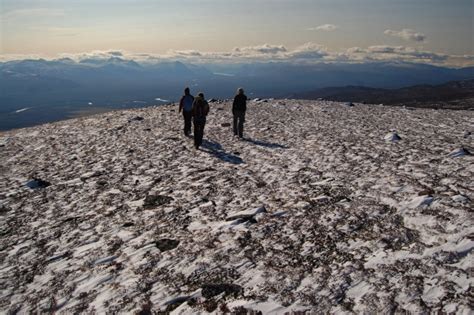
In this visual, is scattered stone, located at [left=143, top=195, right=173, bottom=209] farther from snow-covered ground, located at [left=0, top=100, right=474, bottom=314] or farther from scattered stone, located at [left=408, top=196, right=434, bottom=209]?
scattered stone, located at [left=408, top=196, right=434, bottom=209]

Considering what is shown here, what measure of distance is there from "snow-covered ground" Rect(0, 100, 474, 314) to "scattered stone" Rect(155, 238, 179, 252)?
29 mm

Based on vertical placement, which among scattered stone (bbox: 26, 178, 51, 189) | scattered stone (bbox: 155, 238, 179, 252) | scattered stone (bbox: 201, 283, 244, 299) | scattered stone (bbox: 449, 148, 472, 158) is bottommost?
scattered stone (bbox: 201, 283, 244, 299)

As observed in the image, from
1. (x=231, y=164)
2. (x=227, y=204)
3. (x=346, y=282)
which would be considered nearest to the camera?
(x=346, y=282)

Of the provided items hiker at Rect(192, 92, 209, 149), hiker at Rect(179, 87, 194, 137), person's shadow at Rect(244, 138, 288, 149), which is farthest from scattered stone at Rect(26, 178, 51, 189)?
person's shadow at Rect(244, 138, 288, 149)

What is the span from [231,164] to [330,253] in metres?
Result: 8.95

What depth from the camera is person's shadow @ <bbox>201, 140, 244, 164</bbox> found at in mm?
17375

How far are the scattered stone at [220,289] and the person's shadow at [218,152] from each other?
32.5ft

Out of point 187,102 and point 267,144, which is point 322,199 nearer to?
point 267,144

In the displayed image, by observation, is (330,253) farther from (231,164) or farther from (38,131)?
(38,131)

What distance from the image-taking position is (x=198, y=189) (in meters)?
13.2

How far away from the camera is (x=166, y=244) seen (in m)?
9.27

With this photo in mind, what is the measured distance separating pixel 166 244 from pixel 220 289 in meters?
2.60

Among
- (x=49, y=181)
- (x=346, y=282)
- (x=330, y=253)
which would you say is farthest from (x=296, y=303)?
(x=49, y=181)

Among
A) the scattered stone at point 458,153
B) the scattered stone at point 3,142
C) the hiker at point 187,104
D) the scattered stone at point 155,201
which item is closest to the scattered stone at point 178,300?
the scattered stone at point 155,201
